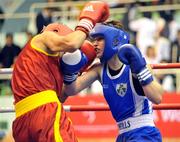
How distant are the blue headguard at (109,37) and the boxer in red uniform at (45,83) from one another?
0.09 meters

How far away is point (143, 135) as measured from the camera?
4.62 m

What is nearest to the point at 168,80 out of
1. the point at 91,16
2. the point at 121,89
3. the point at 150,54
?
the point at 150,54

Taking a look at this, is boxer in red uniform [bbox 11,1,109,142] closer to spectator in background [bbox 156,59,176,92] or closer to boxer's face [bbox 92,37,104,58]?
boxer's face [bbox 92,37,104,58]

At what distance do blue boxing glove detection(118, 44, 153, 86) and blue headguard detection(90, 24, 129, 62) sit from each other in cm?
30

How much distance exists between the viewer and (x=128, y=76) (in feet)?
15.4

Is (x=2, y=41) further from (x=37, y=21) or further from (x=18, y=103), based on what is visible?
(x=18, y=103)

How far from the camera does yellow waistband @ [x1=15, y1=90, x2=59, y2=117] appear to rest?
4555 millimetres

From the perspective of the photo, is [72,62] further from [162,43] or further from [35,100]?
[162,43]

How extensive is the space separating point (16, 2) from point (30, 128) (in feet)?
33.1

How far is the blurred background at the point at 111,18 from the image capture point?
9188mm

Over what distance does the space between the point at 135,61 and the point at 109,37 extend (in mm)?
416

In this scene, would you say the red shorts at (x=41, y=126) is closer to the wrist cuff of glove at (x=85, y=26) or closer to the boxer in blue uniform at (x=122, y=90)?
the boxer in blue uniform at (x=122, y=90)

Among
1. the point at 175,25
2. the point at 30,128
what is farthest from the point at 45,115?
the point at 175,25

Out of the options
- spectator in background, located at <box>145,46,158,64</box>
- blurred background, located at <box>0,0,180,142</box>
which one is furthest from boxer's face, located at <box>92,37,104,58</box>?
spectator in background, located at <box>145,46,158,64</box>
